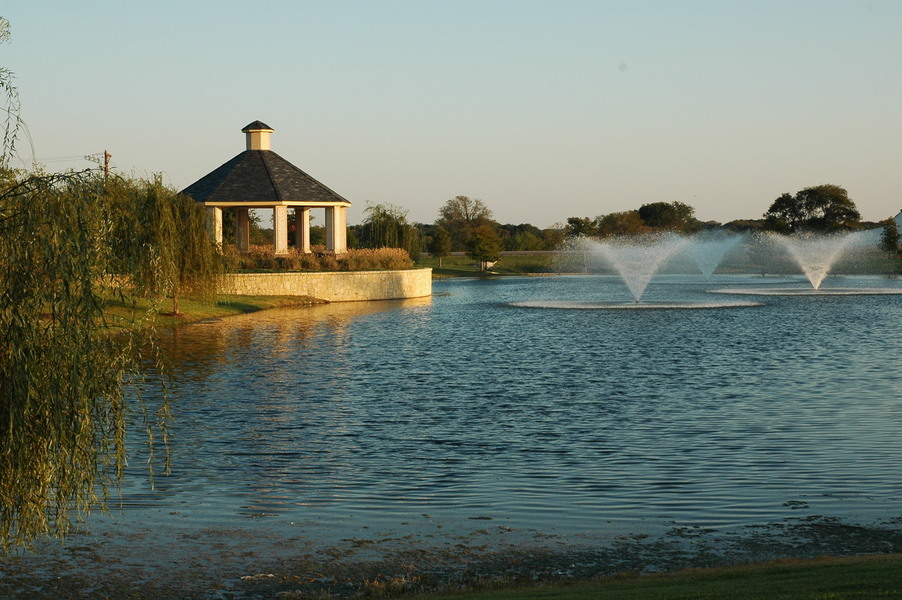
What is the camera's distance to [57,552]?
33.3 feet

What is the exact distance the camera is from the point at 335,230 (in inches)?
2467

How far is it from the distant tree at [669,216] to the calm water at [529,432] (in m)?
125

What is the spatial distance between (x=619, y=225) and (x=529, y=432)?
129316mm

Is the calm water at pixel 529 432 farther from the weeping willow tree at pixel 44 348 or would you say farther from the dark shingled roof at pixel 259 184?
the dark shingled roof at pixel 259 184

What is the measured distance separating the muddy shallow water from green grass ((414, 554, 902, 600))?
24.3 inches

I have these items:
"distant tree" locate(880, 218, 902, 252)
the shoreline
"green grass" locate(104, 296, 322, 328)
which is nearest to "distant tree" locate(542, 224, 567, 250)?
"distant tree" locate(880, 218, 902, 252)

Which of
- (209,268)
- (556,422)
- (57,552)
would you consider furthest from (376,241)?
(57,552)

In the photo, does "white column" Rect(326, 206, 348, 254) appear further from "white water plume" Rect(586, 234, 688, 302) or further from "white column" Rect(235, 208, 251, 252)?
"white water plume" Rect(586, 234, 688, 302)

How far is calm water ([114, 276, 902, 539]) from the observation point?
1173 cm

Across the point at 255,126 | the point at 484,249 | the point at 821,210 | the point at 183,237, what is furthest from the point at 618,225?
the point at 183,237

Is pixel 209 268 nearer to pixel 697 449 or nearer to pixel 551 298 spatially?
pixel 551 298

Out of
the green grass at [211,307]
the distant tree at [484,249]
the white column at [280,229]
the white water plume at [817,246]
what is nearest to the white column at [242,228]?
the white column at [280,229]

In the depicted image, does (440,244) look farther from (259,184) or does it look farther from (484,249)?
(259,184)

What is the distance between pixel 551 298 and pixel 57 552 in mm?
48590
